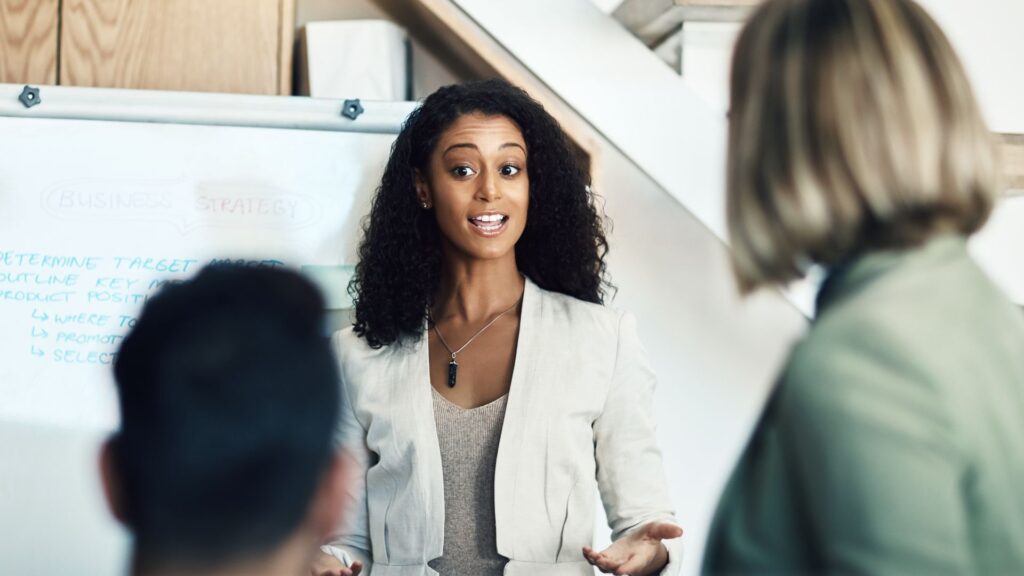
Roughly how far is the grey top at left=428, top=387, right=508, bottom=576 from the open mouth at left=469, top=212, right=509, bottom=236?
0.27 metres

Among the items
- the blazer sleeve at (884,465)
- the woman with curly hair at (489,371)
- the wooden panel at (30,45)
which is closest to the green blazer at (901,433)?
the blazer sleeve at (884,465)

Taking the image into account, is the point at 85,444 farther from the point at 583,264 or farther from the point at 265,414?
the point at 265,414

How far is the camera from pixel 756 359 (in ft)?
7.62

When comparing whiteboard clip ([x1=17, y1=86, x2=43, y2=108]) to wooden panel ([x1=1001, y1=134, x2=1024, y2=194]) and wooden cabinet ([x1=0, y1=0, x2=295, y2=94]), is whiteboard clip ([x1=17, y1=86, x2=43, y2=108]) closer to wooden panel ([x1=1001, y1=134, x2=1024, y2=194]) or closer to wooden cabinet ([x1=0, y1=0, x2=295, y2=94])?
wooden cabinet ([x1=0, y1=0, x2=295, y2=94])

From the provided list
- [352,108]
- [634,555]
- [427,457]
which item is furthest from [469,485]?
[352,108]

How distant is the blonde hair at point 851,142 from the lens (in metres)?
0.72

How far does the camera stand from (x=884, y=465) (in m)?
0.64

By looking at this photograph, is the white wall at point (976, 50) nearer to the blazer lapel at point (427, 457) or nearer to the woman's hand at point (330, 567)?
the blazer lapel at point (427, 457)

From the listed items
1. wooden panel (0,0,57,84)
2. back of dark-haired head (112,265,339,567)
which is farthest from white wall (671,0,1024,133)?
back of dark-haired head (112,265,339,567)

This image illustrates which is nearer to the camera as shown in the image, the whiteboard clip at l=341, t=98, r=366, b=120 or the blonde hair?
the blonde hair

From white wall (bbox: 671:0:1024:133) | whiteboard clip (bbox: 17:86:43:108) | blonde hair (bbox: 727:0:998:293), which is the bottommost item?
blonde hair (bbox: 727:0:998:293)

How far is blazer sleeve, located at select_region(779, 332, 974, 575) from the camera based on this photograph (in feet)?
2.09

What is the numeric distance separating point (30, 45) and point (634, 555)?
5.27 ft

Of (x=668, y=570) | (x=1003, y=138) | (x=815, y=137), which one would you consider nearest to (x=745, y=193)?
(x=815, y=137)
